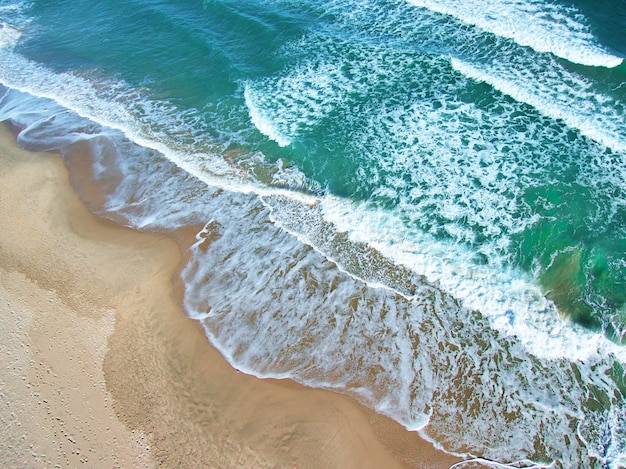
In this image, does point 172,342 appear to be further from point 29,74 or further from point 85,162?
point 29,74

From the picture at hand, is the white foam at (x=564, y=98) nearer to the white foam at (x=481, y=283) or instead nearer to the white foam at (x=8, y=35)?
the white foam at (x=481, y=283)

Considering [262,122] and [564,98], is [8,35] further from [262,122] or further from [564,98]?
[564,98]

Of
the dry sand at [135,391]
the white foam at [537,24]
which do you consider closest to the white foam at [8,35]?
the dry sand at [135,391]

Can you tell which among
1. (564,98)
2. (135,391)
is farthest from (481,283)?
(564,98)

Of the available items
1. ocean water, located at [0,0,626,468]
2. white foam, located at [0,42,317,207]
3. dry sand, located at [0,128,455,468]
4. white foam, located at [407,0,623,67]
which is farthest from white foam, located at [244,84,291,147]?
white foam, located at [407,0,623,67]

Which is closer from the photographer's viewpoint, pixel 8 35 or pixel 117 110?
pixel 117 110

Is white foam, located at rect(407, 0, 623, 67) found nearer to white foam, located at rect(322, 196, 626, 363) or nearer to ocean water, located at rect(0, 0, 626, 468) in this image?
ocean water, located at rect(0, 0, 626, 468)
